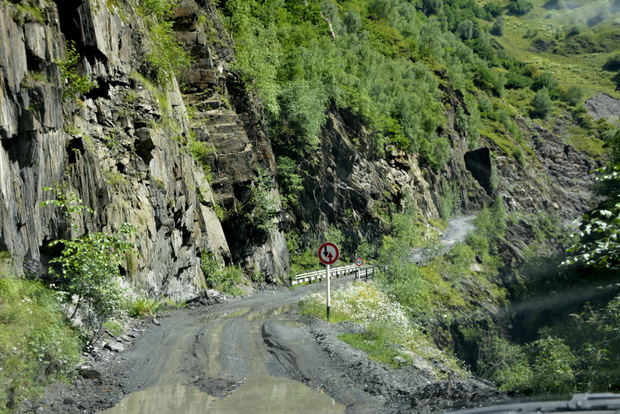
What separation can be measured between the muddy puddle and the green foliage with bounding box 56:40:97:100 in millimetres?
11793

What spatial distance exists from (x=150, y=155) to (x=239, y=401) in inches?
604

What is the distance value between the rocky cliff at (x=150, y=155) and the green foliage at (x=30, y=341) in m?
1.42

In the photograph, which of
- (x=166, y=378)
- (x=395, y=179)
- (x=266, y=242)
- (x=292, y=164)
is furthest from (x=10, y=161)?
(x=395, y=179)

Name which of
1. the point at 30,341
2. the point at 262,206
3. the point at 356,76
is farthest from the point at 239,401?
the point at 356,76

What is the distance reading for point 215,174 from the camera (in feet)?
100

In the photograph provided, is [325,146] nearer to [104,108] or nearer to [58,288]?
[104,108]

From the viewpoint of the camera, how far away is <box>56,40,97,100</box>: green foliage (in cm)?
1644

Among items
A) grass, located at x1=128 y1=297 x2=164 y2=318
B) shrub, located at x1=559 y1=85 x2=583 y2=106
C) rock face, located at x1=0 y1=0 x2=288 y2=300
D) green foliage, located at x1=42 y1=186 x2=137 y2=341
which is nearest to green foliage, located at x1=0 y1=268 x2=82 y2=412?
green foliage, located at x1=42 y1=186 x2=137 y2=341

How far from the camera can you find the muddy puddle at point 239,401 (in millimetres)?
7711

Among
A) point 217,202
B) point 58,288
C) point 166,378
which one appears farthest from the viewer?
point 217,202

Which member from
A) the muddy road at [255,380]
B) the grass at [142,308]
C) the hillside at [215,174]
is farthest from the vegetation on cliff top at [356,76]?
the muddy road at [255,380]

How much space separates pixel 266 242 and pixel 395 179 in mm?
29522

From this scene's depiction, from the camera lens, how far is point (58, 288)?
11.5m

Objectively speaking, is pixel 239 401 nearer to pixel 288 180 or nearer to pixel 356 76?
pixel 288 180
